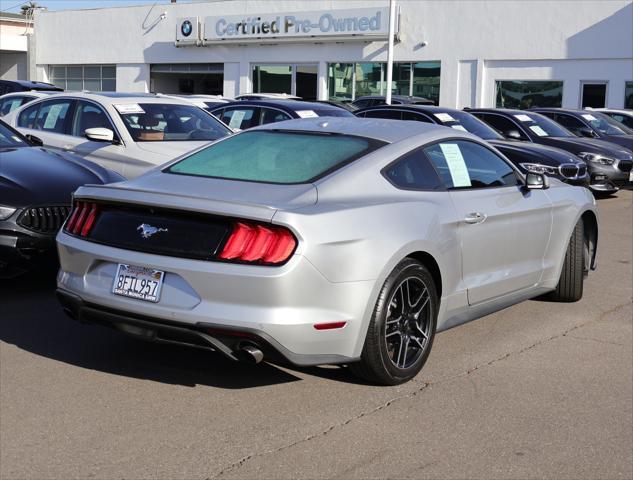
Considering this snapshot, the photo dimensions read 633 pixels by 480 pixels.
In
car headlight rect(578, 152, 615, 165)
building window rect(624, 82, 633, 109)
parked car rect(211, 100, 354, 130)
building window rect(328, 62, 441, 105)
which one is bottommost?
car headlight rect(578, 152, 615, 165)

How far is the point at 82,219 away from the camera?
16.9 feet

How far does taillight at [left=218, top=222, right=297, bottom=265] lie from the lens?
4.47 metres

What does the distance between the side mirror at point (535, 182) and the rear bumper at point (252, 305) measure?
7.31 feet

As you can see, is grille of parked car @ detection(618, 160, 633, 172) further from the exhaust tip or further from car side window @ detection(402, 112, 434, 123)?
the exhaust tip

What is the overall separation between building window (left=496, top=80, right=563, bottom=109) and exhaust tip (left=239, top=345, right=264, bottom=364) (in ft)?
95.0

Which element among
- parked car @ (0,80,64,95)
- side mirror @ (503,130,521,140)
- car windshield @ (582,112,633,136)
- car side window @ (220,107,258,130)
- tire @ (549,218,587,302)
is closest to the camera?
tire @ (549,218,587,302)

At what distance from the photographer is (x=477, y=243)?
5738mm

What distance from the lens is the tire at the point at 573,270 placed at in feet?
23.5

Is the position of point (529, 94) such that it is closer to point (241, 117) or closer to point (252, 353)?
point (241, 117)

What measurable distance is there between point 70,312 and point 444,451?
7.47 feet

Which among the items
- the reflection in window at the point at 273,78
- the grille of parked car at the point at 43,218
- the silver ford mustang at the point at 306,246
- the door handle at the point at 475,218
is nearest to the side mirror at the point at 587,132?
the silver ford mustang at the point at 306,246

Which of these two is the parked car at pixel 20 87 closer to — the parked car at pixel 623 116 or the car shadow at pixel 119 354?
the parked car at pixel 623 116

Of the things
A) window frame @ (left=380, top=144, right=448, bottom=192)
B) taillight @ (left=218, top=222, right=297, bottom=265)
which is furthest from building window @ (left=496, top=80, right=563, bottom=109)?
taillight @ (left=218, top=222, right=297, bottom=265)

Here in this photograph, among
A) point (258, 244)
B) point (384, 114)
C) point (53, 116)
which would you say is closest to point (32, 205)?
point (258, 244)
